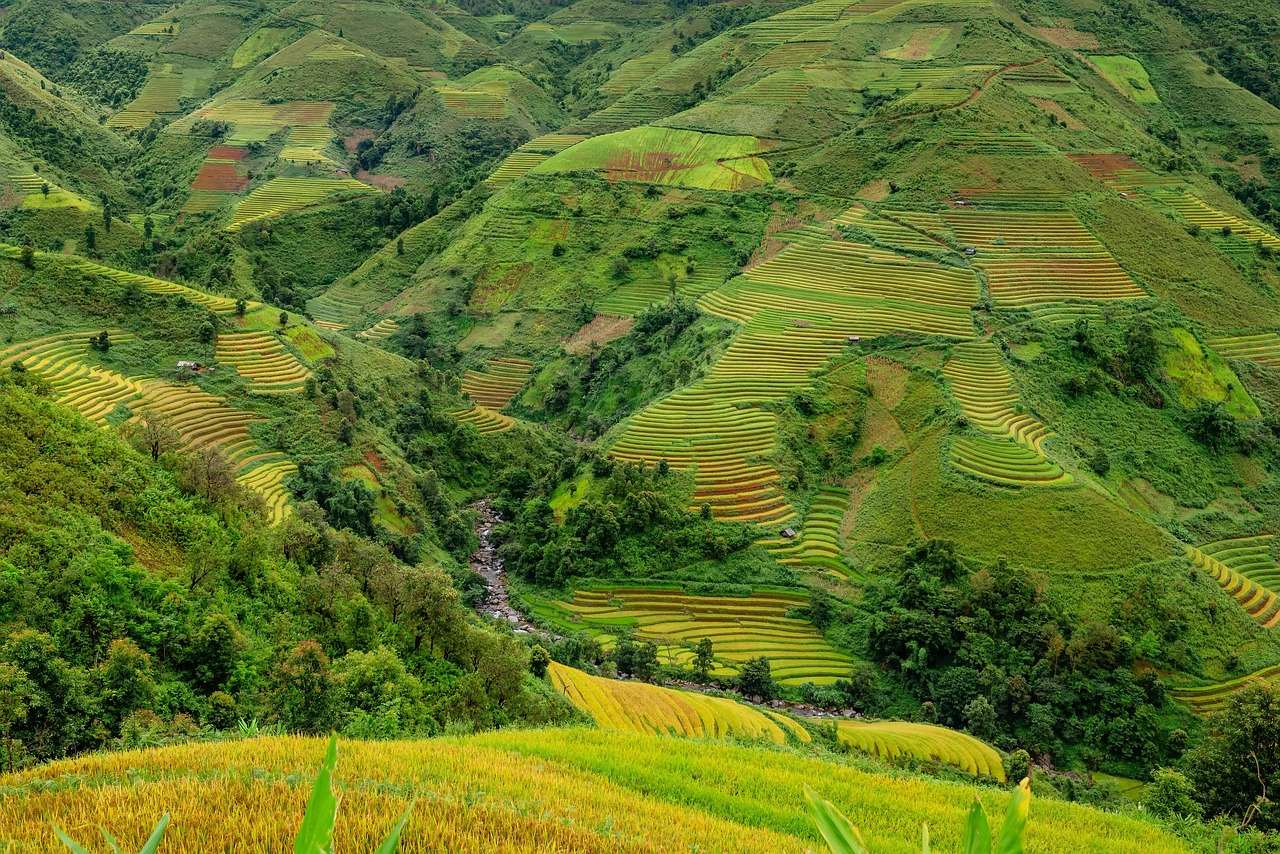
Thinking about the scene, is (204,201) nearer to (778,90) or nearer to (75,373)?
(75,373)

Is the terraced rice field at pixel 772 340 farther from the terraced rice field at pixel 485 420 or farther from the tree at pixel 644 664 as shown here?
the terraced rice field at pixel 485 420

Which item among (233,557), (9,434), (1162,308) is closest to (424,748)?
(233,557)

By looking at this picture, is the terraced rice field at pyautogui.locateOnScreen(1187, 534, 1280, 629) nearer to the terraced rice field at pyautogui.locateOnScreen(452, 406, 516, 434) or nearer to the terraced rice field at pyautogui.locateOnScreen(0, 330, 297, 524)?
the terraced rice field at pyautogui.locateOnScreen(452, 406, 516, 434)

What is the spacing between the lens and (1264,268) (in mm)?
64750

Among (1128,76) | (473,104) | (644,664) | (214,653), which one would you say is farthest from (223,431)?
(1128,76)

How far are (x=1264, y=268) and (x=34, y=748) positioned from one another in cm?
8488

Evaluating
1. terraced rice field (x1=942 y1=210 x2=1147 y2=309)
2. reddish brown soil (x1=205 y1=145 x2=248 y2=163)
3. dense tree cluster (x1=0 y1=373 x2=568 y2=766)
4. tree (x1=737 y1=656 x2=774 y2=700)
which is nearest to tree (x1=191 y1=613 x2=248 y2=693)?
dense tree cluster (x1=0 y1=373 x2=568 y2=766)

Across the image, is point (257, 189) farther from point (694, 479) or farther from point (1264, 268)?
point (1264, 268)

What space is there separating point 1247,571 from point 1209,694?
12179 millimetres

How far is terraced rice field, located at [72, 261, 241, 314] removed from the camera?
4884 centimetres

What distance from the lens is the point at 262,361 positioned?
50062mm

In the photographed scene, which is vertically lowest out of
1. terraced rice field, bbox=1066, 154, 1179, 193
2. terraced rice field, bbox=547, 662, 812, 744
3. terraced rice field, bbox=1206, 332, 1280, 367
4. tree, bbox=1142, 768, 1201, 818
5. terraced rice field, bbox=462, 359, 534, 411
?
terraced rice field, bbox=462, 359, 534, 411

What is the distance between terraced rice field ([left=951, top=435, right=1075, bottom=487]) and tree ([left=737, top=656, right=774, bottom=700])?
677 inches

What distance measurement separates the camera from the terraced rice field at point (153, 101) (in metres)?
114
